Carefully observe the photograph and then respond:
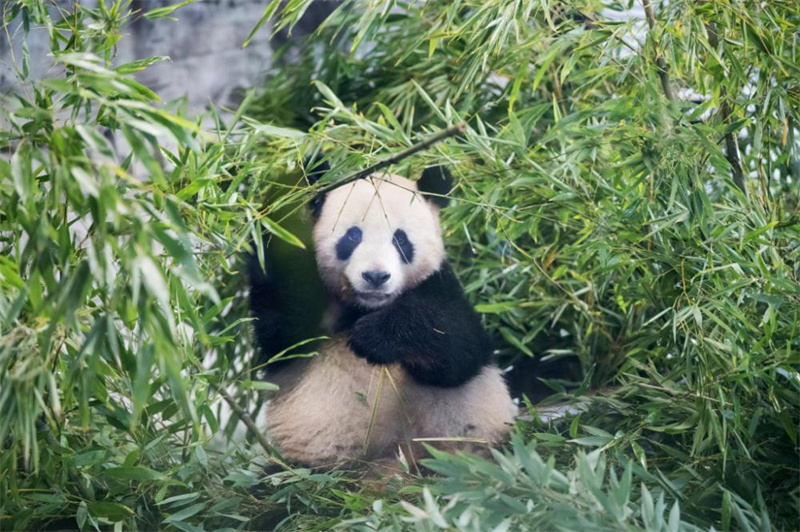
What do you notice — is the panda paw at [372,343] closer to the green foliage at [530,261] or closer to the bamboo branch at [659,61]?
the green foliage at [530,261]

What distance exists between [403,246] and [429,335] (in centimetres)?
24

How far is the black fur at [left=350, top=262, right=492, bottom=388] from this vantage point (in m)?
1.87

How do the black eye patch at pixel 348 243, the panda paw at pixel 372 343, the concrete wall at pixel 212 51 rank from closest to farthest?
the panda paw at pixel 372 343
the black eye patch at pixel 348 243
the concrete wall at pixel 212 51

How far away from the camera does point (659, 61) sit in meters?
1.76

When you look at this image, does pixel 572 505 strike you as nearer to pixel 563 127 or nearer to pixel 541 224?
pixel 563 127

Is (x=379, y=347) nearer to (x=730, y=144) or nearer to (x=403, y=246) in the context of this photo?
(x=403, y=246)

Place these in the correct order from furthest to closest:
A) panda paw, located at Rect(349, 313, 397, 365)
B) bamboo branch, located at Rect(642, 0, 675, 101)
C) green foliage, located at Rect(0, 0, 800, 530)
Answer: panda paw, located at Rect(349, 313, 397, 365) → bamboo branch, located at Rect(642, 0, 675, 101) → green foliage, located at Rect(0, 0, 800, 530)

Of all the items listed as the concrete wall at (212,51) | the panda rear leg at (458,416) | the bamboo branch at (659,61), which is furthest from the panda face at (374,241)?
the concrete wall at (212,51)

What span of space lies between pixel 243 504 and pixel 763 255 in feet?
3.80

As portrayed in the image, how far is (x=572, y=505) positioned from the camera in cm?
118

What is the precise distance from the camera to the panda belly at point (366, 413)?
6.27 ft

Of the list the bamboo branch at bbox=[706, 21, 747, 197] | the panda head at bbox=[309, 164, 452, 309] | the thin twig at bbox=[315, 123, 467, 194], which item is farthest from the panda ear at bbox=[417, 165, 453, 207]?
the bamboo branch at bbox=[706, 21, 747, 197]

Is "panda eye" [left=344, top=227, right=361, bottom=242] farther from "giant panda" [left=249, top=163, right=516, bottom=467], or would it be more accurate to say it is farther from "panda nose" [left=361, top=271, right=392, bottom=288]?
"panda nose" [left=361, top=271, right=392, bottom=288]

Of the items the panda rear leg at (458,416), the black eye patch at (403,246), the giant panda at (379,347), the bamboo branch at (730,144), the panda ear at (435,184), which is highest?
the bamboo branch at (730,144)
